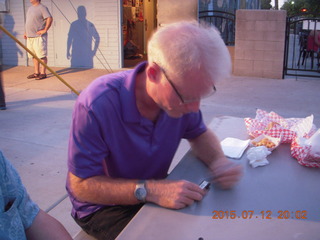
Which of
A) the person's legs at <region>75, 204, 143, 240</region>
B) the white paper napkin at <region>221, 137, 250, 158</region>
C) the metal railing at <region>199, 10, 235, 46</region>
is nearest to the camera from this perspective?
the person's legs at <region>75, 204, 143, 240</region>

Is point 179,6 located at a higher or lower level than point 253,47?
higher

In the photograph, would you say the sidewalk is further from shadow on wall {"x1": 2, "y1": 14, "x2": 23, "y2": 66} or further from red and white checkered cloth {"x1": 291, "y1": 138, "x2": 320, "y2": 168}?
red and white checkered cloth {"x1": 291, "y1": 138, "x2": 320, "y2": 168}

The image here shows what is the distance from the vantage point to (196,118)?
77.2 inches

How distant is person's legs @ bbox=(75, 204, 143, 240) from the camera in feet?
5.61

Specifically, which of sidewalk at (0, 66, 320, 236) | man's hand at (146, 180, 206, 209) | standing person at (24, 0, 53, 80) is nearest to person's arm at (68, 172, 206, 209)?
man's hand at (146, 180, 206, 209)

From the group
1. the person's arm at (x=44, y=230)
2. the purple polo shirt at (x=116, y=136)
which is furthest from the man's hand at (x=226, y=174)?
the person's arm at (x=44, y=230)

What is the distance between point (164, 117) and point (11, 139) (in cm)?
335

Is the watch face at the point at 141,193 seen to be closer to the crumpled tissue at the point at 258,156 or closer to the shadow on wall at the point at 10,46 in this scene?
the crumpled tissue at the point at 258,156

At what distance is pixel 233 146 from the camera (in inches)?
80.0

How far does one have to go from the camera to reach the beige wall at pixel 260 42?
8.02 m

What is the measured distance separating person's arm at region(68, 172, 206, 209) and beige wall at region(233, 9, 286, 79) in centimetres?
728

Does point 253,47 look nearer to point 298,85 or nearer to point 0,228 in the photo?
point 298,85

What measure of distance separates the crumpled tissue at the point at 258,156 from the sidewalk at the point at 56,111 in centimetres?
153

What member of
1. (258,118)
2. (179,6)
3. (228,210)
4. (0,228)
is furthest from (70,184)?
(179,6)
